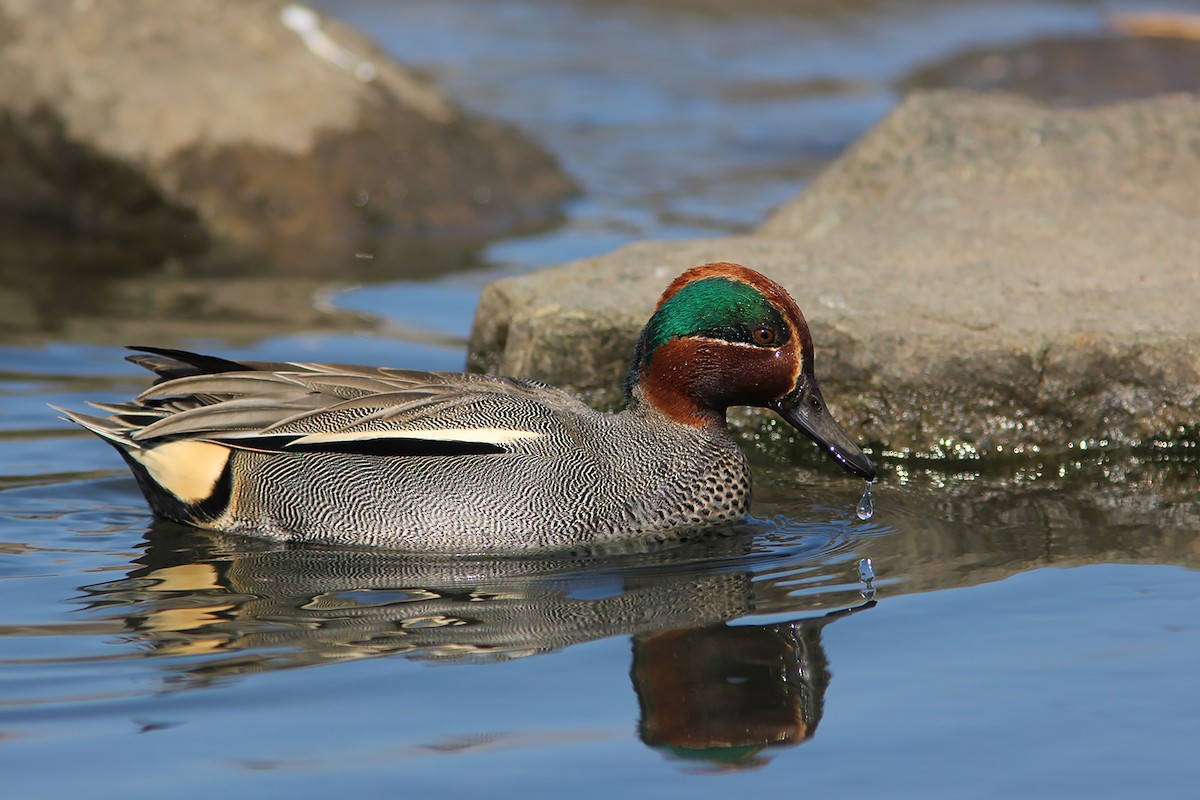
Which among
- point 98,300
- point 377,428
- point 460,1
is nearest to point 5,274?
point 98,300

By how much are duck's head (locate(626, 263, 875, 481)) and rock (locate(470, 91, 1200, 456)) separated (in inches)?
36.4

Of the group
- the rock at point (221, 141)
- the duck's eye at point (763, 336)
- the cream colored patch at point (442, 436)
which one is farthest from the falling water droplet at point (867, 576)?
the rock at point (221, 141)

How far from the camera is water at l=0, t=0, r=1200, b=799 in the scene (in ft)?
13.1

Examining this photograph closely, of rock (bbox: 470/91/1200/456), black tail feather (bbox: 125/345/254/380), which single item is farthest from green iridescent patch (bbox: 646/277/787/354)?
black tail feather (bbox: 125/345/254/380)

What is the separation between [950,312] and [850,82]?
33.3 feet

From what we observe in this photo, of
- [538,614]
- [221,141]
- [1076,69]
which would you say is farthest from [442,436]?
[1076,69]

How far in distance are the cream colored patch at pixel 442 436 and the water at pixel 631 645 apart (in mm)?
401

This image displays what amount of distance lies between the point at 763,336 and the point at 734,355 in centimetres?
13

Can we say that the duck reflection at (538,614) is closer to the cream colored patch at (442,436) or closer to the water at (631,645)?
the water at (631,645)

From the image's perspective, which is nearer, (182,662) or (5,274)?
(182,662)

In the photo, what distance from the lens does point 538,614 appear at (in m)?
5.05

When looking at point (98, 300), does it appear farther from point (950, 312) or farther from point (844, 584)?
point (844, 584)

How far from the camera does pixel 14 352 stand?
819 centimetres

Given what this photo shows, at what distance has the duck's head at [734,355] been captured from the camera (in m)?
5.75
